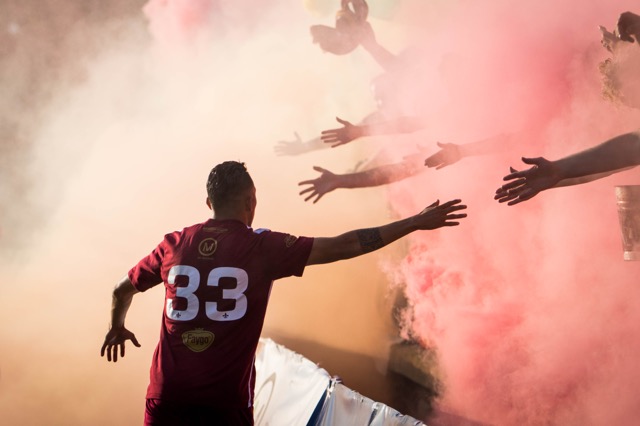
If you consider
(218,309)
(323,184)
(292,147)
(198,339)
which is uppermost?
(292,147)

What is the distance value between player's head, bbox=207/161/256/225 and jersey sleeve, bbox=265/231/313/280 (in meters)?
0.25

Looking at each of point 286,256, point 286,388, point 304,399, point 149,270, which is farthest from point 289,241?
point 286,388

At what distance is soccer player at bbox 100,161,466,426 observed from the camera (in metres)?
2.67

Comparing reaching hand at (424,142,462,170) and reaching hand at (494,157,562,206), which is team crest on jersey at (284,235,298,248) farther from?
reaching hand at (424,142,462,170)

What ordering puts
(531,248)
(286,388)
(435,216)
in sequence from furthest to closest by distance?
1. (531,248)
2. (286,388)
3. (435,216)

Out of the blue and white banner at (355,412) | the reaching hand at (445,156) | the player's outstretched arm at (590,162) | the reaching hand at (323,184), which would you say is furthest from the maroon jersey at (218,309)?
the reaching hand at (323,184)

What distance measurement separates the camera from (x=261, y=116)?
288 inches

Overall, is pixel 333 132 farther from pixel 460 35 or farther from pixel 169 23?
pixel 169 23

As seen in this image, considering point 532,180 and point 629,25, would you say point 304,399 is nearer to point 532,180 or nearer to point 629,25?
point 532,180

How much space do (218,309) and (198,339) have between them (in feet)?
0.52

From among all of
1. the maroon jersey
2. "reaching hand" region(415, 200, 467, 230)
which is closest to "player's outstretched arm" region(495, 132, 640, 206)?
"reaching hand" region(415, 200, 467, 230)

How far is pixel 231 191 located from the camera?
115 inches

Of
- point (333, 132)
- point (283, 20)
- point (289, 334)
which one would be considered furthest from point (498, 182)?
point (283, 20)

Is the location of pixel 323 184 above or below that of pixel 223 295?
above
